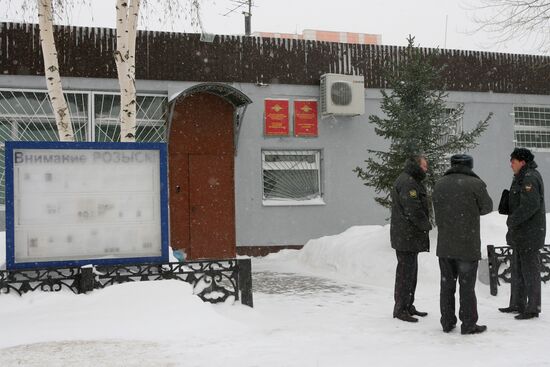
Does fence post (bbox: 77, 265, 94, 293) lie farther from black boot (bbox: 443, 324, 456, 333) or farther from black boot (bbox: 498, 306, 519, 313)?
black boot (bbox: 498, 306, 519, 313)

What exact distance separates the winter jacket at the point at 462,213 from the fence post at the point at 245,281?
2.30 metres

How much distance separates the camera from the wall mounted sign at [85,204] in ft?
21.9

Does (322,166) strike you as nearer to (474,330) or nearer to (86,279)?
(86,279)

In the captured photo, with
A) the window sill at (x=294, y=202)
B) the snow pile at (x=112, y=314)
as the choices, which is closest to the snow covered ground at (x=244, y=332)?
the snow pile at (x=112, y=314)

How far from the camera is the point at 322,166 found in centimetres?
1469

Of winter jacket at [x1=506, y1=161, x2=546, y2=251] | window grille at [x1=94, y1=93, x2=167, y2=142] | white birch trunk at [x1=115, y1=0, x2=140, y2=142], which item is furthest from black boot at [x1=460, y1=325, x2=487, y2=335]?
window grille at [x1=94, y1=93, x2=167, y2=142]

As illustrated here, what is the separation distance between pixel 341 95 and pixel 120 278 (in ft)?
29.0

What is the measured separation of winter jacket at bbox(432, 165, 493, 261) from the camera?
19.3 ft

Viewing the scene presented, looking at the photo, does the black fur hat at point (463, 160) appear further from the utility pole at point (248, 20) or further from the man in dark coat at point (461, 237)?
the utility pole at point (248, 20)

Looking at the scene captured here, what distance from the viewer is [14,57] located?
1279 centimetres

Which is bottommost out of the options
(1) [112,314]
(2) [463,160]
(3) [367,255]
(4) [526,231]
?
(1) [112,314]

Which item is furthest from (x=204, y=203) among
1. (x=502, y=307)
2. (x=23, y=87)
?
(x=502, y=307)

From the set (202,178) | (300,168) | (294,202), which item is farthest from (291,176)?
(202,178)

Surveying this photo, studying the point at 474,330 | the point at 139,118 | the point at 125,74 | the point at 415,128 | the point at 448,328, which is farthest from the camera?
the point at 139,118
